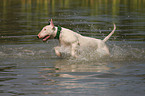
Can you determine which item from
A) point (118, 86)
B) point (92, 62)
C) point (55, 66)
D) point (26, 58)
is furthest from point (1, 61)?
point (118, 86)

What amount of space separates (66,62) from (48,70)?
120cm

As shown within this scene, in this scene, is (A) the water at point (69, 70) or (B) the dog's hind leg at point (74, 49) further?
(B) the dog's hind leg at point (74, 49)

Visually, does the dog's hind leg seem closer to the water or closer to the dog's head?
the water

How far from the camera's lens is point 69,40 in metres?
10.8

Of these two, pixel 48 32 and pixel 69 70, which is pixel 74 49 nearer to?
pixel 48 32

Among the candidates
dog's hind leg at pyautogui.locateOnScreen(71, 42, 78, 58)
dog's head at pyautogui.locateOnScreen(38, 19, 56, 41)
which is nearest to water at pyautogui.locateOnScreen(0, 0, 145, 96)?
dog's hind leg at pyautogui.locateOnScreen(71, 42, 78, 58)

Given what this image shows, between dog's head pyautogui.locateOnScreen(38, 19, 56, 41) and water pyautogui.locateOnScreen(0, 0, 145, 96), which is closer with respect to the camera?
water pyautogui.locateOnScreen(0, 0, 145, 96)

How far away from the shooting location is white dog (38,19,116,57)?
10716mm

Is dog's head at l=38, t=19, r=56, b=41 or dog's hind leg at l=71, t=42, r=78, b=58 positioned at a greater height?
dog's head at l=38, t=19, r=56, b=41

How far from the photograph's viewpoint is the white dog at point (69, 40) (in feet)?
35.2

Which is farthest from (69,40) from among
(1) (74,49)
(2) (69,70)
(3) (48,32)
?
(2) (69,70)

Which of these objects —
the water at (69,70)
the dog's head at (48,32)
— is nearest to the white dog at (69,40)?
the dog's head at (48,32)

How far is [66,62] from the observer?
10.8 m

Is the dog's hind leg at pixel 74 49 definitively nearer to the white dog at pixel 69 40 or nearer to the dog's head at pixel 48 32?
the white dog at pixel 69 40
